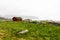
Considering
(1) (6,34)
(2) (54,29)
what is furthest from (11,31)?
(2) (54,29)

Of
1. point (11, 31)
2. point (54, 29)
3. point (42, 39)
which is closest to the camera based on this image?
point (42, 39)

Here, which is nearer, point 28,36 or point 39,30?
point 28,36

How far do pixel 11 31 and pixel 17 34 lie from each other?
4.76 ft

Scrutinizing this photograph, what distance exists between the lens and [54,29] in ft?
105

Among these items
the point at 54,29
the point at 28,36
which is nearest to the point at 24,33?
the point at 28,36

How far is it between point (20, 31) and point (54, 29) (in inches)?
239

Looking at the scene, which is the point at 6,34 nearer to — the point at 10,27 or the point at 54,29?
the point at 10,27

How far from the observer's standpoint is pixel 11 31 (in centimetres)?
3006

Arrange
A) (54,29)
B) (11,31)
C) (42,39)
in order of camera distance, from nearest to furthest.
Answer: (42,39)
(11,31)
(54,29)

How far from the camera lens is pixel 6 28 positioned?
31.2m

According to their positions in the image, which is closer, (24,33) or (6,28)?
(24,33)

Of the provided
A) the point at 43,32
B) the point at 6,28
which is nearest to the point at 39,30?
the point at 43,32

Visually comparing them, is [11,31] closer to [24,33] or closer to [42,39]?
[24,33]

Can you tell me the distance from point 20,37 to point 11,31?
7.93 ft
